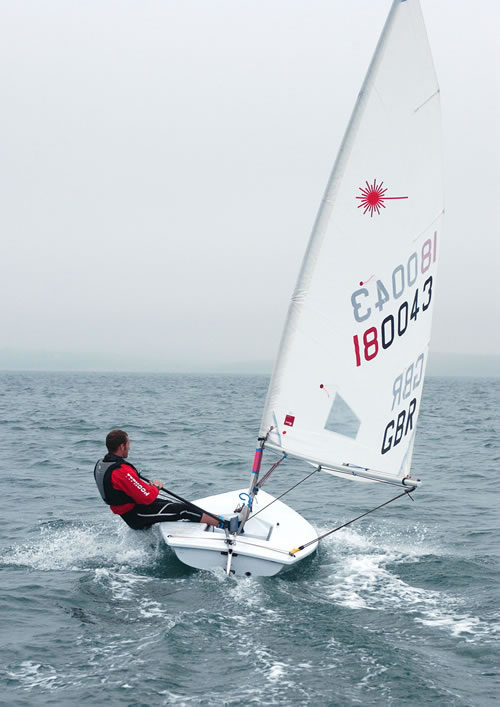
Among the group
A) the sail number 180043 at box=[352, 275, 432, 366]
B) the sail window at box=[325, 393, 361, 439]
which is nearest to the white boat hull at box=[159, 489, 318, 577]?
the sail window at box=[325, 393, 361, 439]

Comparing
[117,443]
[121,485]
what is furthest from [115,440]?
[121,485]

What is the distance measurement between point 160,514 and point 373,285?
3320mm

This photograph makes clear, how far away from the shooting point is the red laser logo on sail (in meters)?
6.77

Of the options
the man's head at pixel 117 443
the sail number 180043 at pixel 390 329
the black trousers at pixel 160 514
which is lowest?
the black trousers at pixel 160 514

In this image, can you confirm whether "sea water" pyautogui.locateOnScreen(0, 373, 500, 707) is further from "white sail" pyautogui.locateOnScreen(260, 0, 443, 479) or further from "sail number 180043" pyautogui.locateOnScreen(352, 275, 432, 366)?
"sail number 180043" pyautogui.locateOnScreen(352, 275, 432, 366)

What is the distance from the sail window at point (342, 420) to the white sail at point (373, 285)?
0.01m

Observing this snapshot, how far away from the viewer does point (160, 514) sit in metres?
7.62

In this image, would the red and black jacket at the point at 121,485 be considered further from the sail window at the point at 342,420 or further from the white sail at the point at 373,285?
the sail window at the point at 342,420

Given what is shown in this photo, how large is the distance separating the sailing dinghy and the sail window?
0.03 ft

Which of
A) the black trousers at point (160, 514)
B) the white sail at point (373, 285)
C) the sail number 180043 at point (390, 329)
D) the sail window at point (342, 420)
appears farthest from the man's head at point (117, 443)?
the sail number 180043 at point (390, 329)

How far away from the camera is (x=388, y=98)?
6.59 metres

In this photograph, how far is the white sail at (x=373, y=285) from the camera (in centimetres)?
661

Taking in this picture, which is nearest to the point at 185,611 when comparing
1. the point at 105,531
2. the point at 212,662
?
the point at 212,662

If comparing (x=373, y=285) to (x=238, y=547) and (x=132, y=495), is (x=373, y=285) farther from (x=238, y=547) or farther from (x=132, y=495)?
(x=132, y=495)
